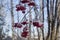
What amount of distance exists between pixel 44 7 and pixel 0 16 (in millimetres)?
1610

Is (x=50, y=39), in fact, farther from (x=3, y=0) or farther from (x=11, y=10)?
(x=3, y=0)

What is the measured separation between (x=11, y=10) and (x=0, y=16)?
89 centimetres

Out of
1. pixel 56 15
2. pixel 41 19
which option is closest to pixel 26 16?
pixel 41 19

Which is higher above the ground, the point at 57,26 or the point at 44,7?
the point at 44,7

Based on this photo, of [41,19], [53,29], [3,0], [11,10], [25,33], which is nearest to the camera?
[25,33]

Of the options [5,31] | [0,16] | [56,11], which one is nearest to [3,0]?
[0,16]

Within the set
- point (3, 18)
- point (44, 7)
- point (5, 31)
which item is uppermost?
point (44, 7)

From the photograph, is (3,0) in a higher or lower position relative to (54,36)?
higher

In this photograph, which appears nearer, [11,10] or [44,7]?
[44,7]

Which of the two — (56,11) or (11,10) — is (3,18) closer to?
(11,10)

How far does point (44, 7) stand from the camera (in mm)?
1943

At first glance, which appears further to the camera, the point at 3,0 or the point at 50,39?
the point at 3,0

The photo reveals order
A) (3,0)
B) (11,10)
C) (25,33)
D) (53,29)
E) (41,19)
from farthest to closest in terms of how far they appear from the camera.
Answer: (3,0)
(11,10)
(41,19)
(53,29)
(25,33)

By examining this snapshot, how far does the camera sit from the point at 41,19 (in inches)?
75.8
